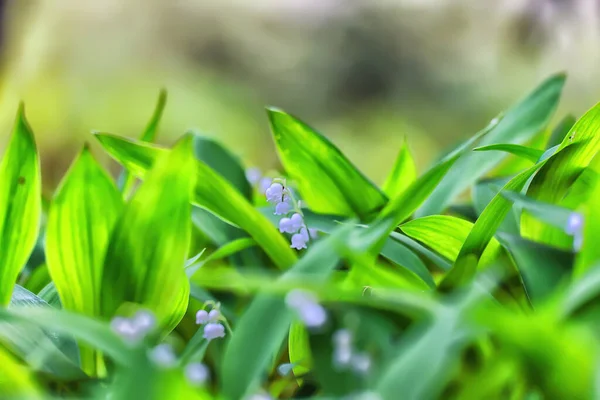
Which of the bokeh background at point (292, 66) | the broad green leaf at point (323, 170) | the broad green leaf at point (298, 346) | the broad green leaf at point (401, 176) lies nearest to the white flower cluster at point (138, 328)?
the broad green leaf at point (298, 346)

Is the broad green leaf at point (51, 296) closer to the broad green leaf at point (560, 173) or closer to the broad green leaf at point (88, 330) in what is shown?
the broad green leaf at point (88, 330)

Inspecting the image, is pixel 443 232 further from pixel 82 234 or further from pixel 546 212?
pixel 82 234

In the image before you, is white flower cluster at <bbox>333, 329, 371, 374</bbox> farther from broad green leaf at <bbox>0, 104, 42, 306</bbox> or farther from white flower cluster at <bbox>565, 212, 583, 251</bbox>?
broad green leaf at <bbox>0, 104, 42, 306</bbox>

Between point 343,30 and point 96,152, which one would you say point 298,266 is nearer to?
point 343,30

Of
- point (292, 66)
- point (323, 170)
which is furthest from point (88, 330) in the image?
point (292, 66)

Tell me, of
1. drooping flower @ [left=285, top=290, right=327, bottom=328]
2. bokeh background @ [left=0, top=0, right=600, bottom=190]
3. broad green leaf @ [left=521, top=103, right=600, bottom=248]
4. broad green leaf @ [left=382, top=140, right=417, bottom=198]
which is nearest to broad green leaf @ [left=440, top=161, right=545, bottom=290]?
broad green leaf @ [left=521, top=103, right=600, bottom=248]

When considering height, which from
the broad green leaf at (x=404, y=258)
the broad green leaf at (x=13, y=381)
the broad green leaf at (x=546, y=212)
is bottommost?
the broad green leaf at (x=13, y=381)

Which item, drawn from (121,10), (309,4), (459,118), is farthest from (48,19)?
(459,118)
